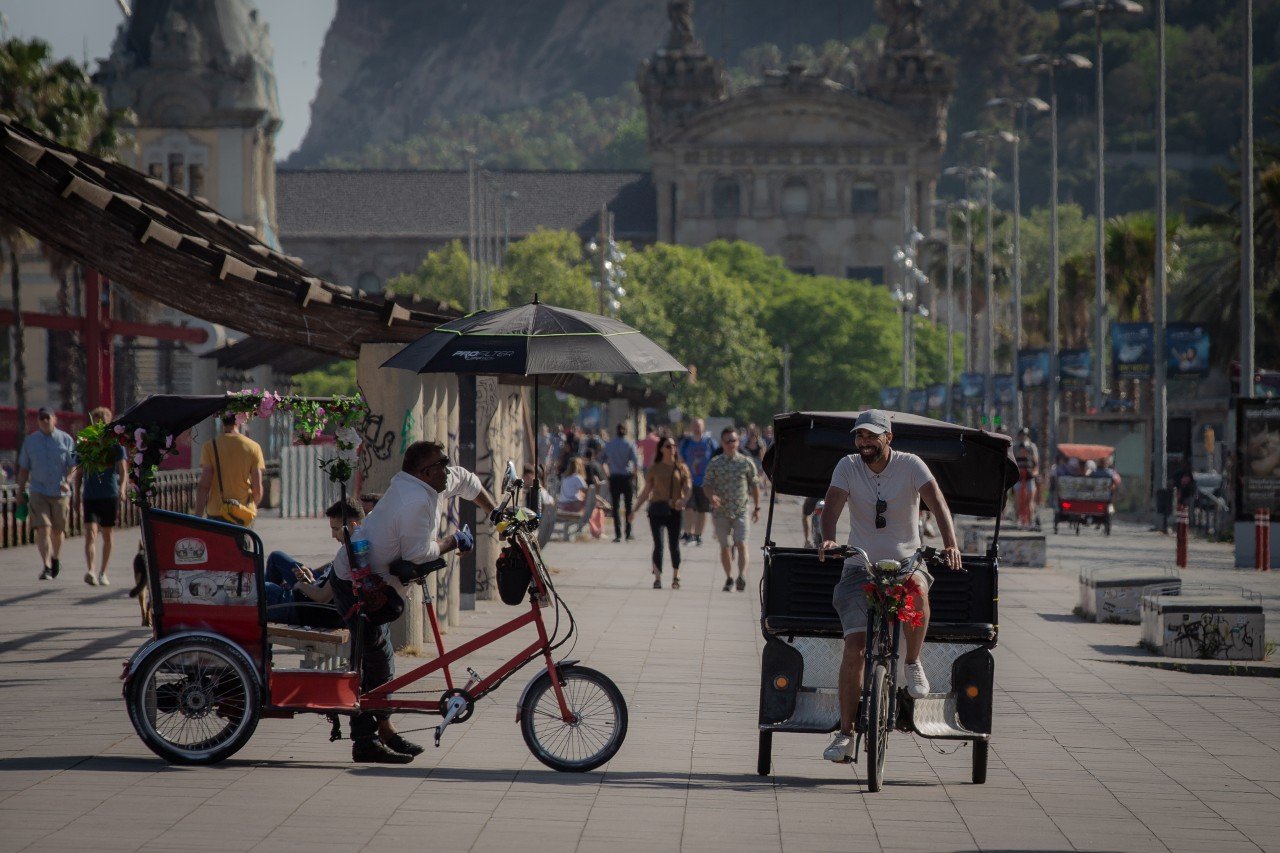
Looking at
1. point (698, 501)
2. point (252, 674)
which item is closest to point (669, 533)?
point (698, 501)

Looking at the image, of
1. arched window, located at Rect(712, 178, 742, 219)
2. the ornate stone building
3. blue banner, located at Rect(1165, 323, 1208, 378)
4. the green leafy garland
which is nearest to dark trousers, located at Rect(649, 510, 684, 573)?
the green leafy garland

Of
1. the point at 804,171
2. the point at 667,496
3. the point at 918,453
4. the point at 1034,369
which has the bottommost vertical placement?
the point at 667,496

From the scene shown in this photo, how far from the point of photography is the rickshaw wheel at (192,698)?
31.1 feet

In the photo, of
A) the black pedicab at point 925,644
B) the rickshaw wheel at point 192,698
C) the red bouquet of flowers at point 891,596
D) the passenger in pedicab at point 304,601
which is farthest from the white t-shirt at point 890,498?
the rickshaw wheel at point 192,698

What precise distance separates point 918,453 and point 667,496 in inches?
447

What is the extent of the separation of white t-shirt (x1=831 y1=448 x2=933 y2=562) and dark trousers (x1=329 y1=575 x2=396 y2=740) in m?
2.31

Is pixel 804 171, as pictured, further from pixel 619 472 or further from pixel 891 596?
pixel 891 596

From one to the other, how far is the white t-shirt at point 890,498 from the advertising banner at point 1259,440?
16739 millimetres

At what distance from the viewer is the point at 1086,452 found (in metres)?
35.1

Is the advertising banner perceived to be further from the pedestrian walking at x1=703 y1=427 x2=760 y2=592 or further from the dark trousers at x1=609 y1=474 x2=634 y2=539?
the dark trousers at x1=609 y1=474 x2=634 y2=539

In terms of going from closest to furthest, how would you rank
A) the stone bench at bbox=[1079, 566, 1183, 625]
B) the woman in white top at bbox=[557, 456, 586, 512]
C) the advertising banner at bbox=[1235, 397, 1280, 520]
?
the stone bench at bbox=[1079, 566, 1183, 625] < the advertising banner at bbox=[1235, 397, 1280, 520] < the woman in white top at bbox=[557, 456, 586, 512]

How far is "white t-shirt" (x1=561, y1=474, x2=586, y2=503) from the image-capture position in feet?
100

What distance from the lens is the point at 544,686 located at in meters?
9.54

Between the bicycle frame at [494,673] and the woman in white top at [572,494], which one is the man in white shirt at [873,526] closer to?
the bicycle frame at [494,673]
